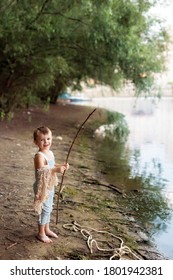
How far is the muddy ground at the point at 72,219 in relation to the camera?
374 centimetres

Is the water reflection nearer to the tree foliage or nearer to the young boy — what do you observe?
the young boy

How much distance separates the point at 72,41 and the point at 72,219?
7.58 metres

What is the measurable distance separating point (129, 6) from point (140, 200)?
225 inches

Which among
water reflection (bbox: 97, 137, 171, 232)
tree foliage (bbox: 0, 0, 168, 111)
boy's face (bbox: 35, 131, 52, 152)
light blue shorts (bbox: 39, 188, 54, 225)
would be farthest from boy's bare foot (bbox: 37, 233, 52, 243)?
tree foliage (bbox: 0, 0, 168, 111)

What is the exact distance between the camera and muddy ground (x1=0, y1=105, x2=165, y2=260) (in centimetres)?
374

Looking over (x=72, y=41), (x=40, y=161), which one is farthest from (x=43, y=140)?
(x=72, y=41)

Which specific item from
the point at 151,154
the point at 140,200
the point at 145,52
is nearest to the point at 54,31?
the point at 145,52

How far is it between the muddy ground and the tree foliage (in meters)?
3.21

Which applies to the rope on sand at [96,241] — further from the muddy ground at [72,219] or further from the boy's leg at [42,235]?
the boy's leg at [42,235]

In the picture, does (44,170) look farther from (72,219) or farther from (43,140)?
(72,219)

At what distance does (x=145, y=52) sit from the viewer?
37.6 ft

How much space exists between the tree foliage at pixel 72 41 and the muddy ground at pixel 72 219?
3208mm

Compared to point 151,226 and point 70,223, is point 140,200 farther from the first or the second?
point 70,223

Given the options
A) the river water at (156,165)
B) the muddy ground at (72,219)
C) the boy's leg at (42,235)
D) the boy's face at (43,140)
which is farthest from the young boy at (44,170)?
the river water at (156,165)
